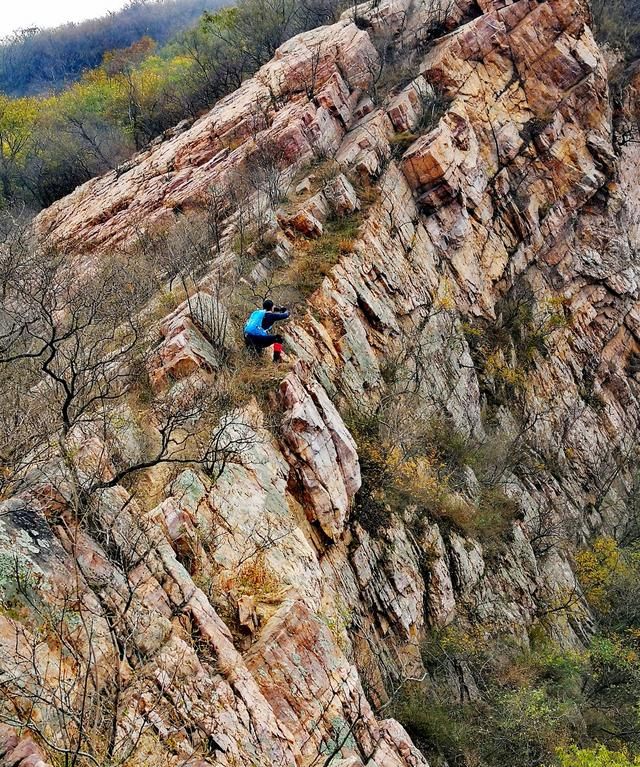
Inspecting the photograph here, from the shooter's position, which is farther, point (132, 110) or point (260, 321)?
point (132, 110)

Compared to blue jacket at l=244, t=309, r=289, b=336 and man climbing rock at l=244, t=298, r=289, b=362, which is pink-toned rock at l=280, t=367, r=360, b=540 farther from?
blue jacket at l=244, t=309, r=289, b=336

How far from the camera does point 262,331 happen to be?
44.0ft

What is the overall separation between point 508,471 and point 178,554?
14541mm

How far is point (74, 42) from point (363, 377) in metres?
67.0

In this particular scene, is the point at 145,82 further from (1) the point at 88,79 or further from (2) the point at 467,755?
(2) the point at 467,755

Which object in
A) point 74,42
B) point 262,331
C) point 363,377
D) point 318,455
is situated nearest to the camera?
point 318,455

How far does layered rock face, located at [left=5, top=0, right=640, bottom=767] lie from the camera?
7.52 metres

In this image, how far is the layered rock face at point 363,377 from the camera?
7.52m

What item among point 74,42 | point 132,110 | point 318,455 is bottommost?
point 318,455

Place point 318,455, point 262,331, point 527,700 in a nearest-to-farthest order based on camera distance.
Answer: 1. point 318,455
2. point 527,700
3. point 262,331

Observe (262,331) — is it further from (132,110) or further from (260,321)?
(132,110)

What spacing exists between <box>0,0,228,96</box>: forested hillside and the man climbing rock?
192 feet

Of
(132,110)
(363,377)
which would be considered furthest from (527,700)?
(132,110)

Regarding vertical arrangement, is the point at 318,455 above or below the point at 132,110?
below
